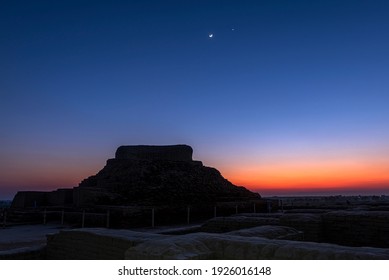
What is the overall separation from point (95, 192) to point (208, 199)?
334 inches

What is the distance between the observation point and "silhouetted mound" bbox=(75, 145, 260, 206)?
21.8 meters

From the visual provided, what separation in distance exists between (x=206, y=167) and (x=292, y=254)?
3041cm

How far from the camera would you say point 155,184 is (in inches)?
1000

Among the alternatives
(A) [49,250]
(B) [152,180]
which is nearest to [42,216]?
(B) [152,180]

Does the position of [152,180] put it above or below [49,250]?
above

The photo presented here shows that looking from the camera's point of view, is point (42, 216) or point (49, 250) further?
point (42, 216)

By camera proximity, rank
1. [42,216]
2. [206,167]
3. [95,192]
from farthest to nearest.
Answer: [206,167]
[95,192]
[42,216]

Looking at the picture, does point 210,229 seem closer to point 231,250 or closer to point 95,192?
point 231,250

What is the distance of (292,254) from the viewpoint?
4.41 m

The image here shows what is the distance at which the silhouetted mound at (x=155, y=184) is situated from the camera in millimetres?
21781
